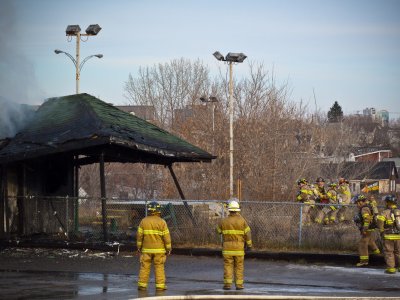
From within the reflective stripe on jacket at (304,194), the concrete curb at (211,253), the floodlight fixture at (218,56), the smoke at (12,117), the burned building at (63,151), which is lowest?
the concrete curb at (211,253)

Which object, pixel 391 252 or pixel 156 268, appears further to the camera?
pixel 391 252

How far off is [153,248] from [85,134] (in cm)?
887

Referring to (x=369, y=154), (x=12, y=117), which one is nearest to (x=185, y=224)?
(x=12, y=117)

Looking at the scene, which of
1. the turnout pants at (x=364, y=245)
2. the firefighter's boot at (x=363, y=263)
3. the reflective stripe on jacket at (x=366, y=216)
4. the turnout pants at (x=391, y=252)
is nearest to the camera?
the turnout pants at (x=391, y=252)

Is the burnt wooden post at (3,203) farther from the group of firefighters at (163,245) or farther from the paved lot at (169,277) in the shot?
the group of firefighters at (163,245)

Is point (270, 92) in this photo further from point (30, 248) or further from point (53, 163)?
point (30, 248)

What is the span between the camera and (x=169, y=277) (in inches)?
680

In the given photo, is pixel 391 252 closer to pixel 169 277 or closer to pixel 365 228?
pixel 365 228

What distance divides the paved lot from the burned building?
2.40 meters

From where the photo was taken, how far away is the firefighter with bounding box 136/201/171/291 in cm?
1452

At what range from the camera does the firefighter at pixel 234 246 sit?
14.9m

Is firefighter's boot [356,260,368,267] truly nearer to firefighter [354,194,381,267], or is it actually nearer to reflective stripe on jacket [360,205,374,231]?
firefighter [354,194,381,267]

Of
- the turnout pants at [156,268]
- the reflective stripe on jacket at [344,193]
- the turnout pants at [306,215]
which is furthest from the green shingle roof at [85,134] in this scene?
the turnout pants at [156,268]

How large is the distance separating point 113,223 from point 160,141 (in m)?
2.96
